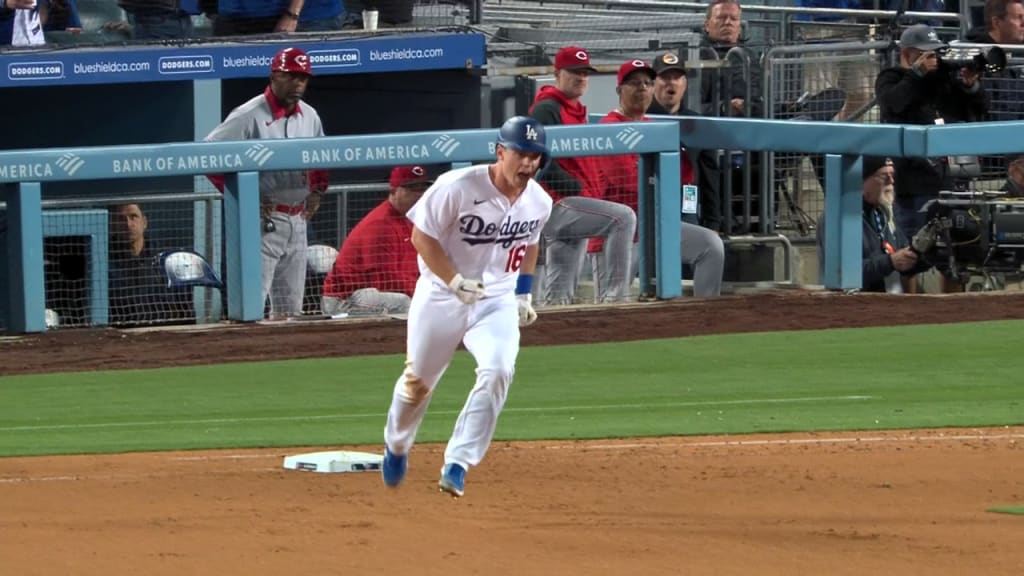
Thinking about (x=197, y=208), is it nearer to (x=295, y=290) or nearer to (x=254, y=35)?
(x=295, y=290)

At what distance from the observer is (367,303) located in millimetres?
13672

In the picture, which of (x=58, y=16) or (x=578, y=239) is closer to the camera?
(x=578, y=239)

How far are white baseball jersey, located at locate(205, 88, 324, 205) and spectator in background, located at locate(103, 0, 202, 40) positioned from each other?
208cm

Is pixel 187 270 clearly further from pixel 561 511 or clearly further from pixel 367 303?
pixel 561 511

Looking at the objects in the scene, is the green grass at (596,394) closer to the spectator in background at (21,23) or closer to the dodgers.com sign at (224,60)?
the dodgers.com sign at (224,60)

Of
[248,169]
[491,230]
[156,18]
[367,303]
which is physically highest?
[156,18]

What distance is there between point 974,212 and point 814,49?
6.58 ft

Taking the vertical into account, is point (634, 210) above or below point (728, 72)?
below

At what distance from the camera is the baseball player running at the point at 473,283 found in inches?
289

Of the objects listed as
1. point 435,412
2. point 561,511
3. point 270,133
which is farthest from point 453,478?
point 270,133

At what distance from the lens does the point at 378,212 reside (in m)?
13.3

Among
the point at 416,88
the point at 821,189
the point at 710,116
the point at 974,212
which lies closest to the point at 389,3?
the point at 416,88

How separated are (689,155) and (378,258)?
9.60ft

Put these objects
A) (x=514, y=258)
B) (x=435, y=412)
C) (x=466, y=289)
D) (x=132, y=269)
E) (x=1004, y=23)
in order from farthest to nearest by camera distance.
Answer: (x=1004, y=23) < (x=132, y=269) < (x=435, y=412) < (x=514, y=258) < (x=466, y=289)
